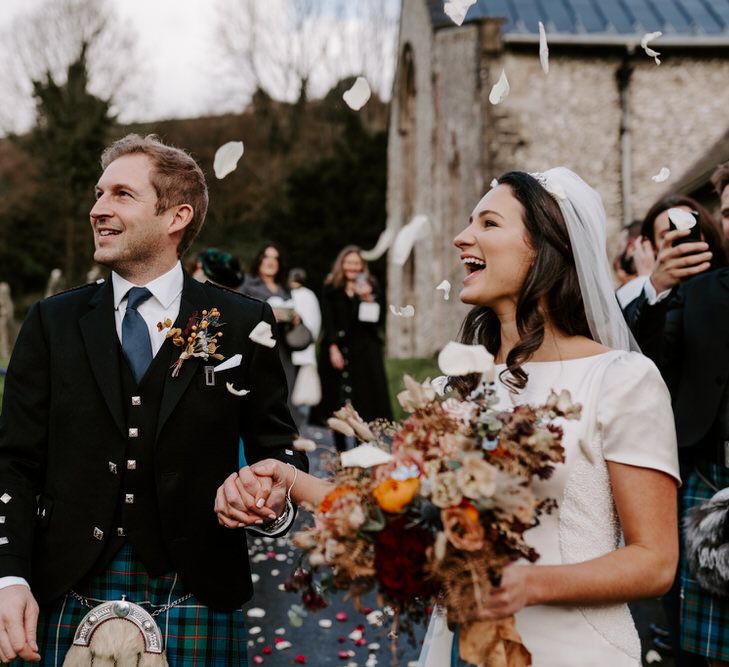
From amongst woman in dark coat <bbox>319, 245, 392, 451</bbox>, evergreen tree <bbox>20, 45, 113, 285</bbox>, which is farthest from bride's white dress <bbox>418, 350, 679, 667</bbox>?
evergreen tree <bbox>20, 45, 113, 285</bbox>

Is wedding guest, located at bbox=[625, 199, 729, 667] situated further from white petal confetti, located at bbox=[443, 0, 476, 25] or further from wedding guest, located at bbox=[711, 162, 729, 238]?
white petal confetti, located at bbox=[443, 0, 476, 25]

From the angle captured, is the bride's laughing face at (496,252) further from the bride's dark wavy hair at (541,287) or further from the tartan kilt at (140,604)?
the tartan kilt at (140,604)

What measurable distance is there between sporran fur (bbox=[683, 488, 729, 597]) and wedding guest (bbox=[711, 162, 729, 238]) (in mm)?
1161

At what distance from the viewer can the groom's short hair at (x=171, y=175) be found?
8.93 feet

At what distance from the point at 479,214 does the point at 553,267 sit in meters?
0.27

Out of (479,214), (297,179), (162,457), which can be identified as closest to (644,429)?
(479,214)

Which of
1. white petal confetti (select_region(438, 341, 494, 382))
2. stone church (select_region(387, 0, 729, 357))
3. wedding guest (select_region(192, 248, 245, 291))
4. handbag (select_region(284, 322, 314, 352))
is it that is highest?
stone church (select_region(387, 0, 729, 357))

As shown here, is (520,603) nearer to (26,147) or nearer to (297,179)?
(297,179)

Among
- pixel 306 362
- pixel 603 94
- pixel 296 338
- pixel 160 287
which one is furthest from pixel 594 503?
pixel 603 94

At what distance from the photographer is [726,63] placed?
49.5 feet

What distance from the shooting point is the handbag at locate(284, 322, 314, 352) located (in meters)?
9.60

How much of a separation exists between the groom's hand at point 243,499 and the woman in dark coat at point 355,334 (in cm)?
776

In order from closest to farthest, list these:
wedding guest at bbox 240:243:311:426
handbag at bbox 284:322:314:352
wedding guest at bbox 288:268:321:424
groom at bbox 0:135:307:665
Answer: groom at bbox 0:135:307:665
wedding guest at bbox 240:243:311:426
handbag at bbox 284:322:314:352
wedding guest at bbox 288:268:321:424

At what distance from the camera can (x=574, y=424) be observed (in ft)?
7.23
